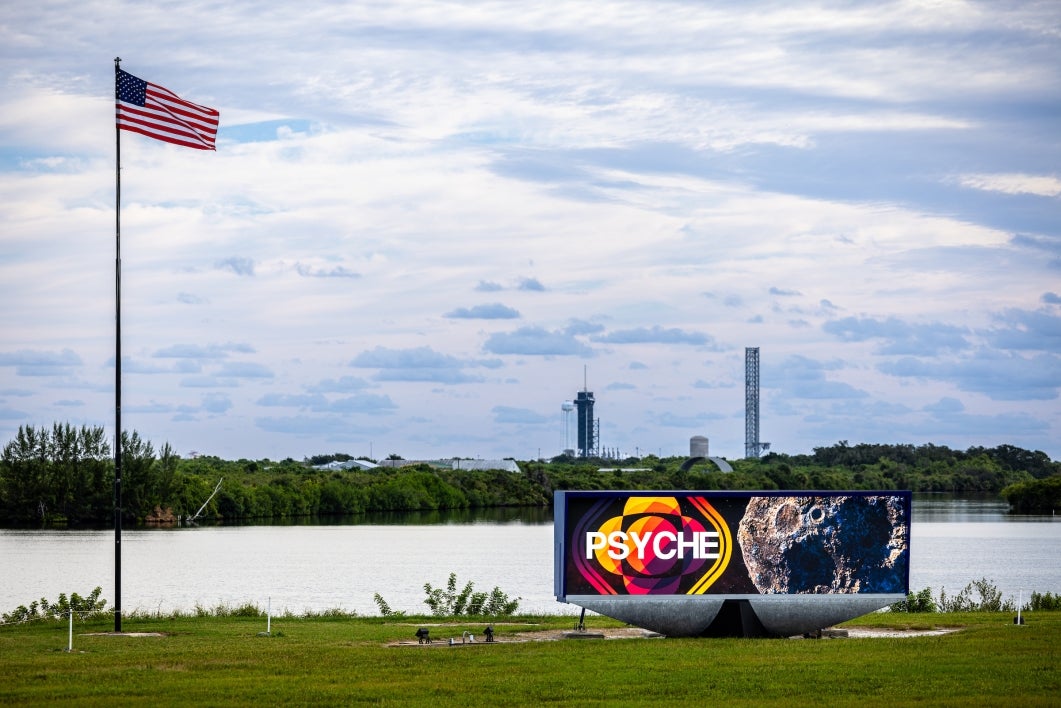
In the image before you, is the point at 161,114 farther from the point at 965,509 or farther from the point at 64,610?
the point at 965,509

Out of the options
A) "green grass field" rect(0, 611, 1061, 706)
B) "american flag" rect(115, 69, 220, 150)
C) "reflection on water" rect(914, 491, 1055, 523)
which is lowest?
"reflection on water" rect(914, 491, 1055, 523)

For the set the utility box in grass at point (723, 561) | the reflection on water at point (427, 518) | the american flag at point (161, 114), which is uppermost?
the american flag at point (161, 114)

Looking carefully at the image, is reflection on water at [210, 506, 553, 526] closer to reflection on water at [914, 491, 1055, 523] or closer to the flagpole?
reflection on water at [914, 491, 1055, 523]

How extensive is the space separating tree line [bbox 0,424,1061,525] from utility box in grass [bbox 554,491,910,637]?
61603 mm

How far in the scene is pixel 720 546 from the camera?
28.6 meters

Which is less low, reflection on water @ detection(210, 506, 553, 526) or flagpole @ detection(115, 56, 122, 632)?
flagpole @ detection(115, 56, 122, 632)

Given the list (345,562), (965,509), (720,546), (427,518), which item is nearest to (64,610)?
(720,546)

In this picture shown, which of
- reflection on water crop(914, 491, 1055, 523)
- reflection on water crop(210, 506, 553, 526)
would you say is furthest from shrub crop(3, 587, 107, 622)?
reflection on water crop(914, 491, 1055, 523)

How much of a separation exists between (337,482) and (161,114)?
11512cm

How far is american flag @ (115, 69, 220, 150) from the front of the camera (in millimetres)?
32500

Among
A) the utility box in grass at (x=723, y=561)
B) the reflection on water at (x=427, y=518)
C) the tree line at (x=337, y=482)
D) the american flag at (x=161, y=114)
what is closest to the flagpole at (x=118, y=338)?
the american flag at (x=161, y=114)

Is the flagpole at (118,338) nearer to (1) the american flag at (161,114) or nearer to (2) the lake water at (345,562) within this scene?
(1) the american flag at (161,114)

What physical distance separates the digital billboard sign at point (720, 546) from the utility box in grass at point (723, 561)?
0.07ft

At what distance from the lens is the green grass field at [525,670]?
2006cm
